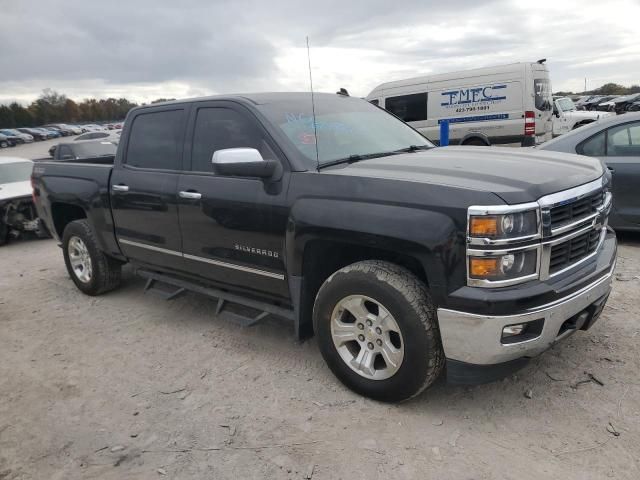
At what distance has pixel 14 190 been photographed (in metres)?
9.08

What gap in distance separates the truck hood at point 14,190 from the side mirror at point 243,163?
7.16m

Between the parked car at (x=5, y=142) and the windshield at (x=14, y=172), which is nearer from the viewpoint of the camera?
the windshield at (x=14, y=172)

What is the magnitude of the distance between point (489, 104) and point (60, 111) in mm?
87651

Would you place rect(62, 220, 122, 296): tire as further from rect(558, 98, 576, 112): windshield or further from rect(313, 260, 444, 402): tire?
rect(558, 98, 576, 112): windshield

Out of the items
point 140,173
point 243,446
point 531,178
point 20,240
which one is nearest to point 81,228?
point 140,173

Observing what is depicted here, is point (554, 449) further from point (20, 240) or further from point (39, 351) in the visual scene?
point (20, 240)

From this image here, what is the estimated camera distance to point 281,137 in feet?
11.5

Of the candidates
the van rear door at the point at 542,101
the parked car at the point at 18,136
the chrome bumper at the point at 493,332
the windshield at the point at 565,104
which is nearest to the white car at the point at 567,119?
the windshield at the point at 565,104

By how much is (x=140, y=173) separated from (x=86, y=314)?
1612 mm

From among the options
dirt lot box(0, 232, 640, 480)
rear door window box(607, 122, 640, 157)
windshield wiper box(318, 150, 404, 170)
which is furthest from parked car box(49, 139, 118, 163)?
rear door window box(607, 122, 640, 157)

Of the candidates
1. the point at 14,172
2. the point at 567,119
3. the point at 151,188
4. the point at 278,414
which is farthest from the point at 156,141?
the point at 567,119

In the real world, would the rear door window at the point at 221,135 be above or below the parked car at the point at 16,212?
above

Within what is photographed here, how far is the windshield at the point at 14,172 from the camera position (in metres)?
9.50

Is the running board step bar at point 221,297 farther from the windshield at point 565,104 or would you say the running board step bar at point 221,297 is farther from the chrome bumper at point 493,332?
the windshield at point 565,104
